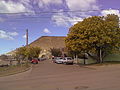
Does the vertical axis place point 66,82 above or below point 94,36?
below

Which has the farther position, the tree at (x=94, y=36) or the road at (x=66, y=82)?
the tree at (x=94, y=36)

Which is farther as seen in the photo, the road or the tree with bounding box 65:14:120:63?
the tree with bounding box 65:14:120:63

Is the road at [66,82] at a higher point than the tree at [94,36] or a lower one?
lower

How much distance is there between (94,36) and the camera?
38281 mm

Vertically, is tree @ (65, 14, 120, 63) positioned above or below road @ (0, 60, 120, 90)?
above

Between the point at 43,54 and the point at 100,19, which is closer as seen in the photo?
the point at 100,19

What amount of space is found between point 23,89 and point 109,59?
3759cm

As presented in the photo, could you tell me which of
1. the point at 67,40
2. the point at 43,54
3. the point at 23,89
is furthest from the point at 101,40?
the point at 43,54

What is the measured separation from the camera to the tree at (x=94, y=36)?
124 ft

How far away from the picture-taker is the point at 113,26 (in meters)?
39.6

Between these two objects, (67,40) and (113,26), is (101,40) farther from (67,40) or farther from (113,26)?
(67,40)

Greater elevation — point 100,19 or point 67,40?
point 100,19

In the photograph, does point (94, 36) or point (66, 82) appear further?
point (94, 36)

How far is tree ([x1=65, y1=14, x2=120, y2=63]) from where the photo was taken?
3791cm
